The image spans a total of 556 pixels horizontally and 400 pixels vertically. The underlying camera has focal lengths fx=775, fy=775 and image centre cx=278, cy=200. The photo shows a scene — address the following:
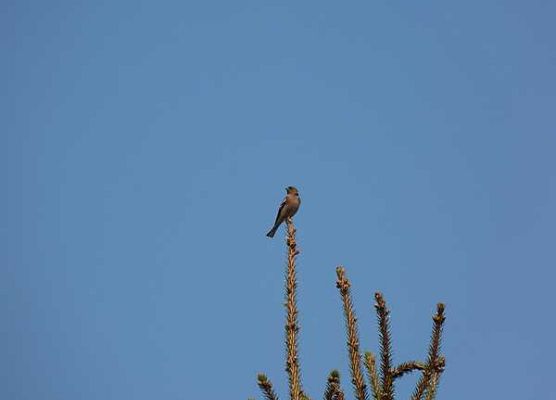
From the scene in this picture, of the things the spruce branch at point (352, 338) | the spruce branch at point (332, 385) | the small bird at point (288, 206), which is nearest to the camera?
the spruce branch at point (332, 385)

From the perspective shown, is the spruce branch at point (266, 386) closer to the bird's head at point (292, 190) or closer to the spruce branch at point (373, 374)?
the spruce branch at point (373, 374)

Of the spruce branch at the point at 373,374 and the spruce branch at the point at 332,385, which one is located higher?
the spruce branch at the point at 373,374

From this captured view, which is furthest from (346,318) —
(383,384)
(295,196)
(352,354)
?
(295,196)

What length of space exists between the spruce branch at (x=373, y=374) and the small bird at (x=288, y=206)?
11.2 metres

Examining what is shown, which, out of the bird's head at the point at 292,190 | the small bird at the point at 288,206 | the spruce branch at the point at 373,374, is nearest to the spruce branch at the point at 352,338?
the spruce branch at the point at 373,374

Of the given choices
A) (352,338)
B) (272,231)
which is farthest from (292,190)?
(352,338)

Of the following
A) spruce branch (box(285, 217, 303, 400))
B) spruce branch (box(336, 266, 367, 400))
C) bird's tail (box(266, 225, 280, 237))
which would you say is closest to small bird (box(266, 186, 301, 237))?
bird's tail (box(266, 225, 280, 237))

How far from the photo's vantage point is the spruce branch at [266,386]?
4.26 metres

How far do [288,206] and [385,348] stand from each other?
39.3 ft

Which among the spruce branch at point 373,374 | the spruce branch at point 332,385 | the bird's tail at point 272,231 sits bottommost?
the spruce branch at point 332,385

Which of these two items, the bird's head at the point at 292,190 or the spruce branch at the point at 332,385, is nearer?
the spruce branch at the point at 332,385

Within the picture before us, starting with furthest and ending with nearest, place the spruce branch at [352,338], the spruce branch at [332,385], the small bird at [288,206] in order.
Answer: the small bird at [288,206] < the spruce branch at [352,338] < the spruce branch at [332,385]

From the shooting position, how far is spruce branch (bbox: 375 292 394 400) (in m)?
4.56

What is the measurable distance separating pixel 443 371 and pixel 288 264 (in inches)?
58.4
